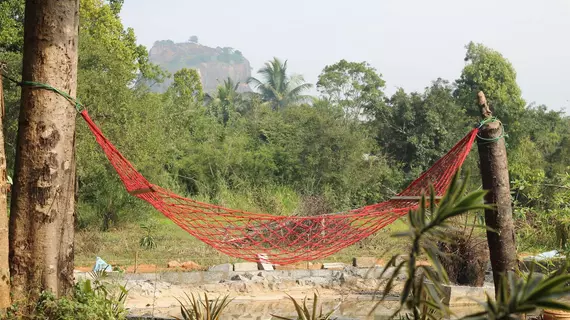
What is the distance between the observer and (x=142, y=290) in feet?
22.3

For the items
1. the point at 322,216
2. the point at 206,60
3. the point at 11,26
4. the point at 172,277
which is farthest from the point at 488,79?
the point at 206,60

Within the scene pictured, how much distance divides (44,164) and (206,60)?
4860 inches

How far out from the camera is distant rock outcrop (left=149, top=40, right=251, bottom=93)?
402 feet

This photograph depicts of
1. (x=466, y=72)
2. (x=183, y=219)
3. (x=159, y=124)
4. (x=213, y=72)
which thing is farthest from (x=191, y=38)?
(x=183, y=219)

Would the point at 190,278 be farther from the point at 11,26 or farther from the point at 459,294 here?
the point at 11,26

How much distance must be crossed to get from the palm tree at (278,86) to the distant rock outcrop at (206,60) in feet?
291

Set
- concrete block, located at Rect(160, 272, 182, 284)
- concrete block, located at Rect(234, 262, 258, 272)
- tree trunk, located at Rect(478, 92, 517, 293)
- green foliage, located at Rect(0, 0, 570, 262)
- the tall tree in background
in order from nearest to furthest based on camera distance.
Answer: tree trunk, located at Rect(478, 92, 517, 293) → concrete block, located at Rect(160, 272, 182, 284) → concrete block, located at Rect(234, 262, 258, 272) → green foliage, located at Rect(0, 0, 570, 262) → the tall tree in background

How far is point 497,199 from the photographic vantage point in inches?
142

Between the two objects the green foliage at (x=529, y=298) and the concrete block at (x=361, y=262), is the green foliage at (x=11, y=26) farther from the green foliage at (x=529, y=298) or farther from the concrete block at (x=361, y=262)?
the green foliage at (x=529, y=298)

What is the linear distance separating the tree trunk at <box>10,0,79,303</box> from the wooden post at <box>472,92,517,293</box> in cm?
212

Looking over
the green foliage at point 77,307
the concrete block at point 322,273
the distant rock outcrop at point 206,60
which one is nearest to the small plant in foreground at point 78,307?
the green foliage at point 77,307

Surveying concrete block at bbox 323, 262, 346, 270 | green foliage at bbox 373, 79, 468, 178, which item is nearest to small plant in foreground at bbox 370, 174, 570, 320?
concrete block at bbox 323, 262, 346, 270

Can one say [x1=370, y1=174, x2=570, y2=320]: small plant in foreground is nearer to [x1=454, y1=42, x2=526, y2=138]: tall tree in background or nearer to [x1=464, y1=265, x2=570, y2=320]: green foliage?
[x1=464, y1=265, x2=570, y2=320]: green foliage

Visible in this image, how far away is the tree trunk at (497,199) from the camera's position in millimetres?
3482
